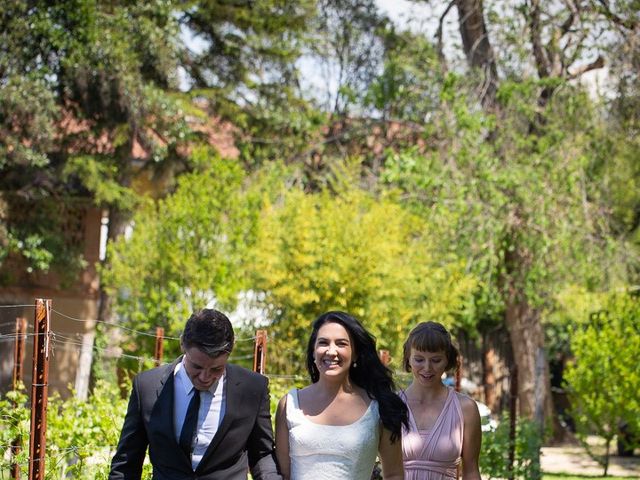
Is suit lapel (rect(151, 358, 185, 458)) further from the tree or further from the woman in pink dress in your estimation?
the tree

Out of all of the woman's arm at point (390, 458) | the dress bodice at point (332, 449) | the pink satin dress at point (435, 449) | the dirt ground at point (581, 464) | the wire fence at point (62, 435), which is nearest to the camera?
the dress bodice at point (332, 449)

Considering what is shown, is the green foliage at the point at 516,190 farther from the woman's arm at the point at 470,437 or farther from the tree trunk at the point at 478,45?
the woman's arm at the point at 470,437

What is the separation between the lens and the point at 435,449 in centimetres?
596

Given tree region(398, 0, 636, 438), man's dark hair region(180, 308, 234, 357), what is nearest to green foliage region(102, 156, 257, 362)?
tree region(398, 0, 636, 438)

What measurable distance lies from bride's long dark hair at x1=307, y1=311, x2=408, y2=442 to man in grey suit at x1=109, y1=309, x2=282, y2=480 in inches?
19.7

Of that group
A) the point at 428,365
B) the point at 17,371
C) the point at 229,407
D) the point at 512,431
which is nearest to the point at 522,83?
the point at 512,431

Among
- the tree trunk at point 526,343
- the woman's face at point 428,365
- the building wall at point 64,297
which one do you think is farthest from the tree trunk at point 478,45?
the woman's face at point 428,365

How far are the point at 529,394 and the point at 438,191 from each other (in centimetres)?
614

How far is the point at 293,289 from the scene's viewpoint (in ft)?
55.0

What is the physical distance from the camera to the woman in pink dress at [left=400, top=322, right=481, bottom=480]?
19.6ft

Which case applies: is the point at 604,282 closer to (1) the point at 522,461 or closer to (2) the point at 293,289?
(2) the point at 293,289

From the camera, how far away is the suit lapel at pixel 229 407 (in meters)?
4.56

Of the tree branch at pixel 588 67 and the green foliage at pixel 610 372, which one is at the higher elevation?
the tree branch at pixel 588 67

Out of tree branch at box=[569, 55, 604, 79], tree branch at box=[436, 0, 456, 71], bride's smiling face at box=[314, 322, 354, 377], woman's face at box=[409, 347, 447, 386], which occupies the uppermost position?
tree branch at box=[436, 0, 456, 71]
